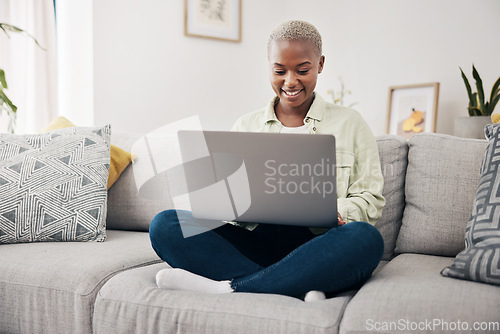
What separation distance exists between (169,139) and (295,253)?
963 mm

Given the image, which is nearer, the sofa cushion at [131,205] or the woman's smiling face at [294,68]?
the woman's smiling face at [294,68]

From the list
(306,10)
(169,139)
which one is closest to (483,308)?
(169,139)

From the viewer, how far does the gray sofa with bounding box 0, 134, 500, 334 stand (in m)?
1.03

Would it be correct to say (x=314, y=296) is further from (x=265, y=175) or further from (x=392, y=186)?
(x=392, y=186)

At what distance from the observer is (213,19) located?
11.8 ft

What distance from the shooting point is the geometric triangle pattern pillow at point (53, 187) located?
1.64 metres

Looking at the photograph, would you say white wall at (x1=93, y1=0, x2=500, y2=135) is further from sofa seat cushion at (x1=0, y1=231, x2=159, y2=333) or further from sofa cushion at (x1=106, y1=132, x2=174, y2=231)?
sofa seat cushion at (x1=0, y1=231, x2=159, y2=333)

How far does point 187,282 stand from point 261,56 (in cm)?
285

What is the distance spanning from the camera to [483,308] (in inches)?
39.7

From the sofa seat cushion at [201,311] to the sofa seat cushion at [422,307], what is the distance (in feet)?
0.16

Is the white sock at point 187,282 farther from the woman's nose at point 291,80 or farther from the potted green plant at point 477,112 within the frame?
the potted green plant at point 477,112

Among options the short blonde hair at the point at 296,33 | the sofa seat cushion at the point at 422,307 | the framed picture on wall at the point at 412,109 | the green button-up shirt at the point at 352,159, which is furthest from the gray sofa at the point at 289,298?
the framed picture on wall at the point at 412,109

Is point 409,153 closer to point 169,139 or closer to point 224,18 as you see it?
point 169,139

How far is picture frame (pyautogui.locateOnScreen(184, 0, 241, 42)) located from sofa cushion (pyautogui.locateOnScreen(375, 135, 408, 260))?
7.18ft
